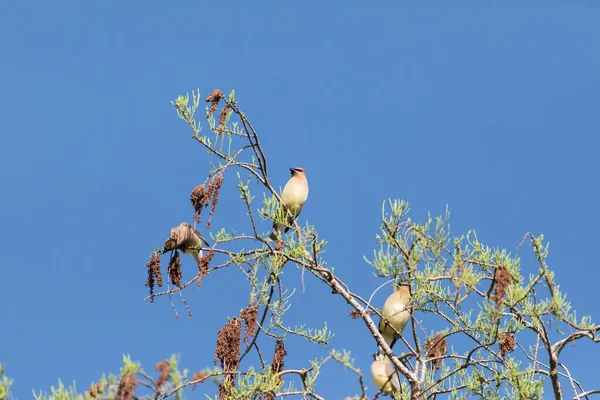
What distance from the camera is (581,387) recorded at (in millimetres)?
5668

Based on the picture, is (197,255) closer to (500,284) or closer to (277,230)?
(277,230)

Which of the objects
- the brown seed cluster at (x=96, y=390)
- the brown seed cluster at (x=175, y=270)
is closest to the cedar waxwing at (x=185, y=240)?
the brown seed cluster at (x=175, y=270)

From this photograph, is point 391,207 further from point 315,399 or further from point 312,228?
point 315,399

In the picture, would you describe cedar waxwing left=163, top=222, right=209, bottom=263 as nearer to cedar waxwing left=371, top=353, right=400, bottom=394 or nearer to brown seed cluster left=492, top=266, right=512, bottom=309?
cedar waxwing left=371, top=353, right=400, bottom=394

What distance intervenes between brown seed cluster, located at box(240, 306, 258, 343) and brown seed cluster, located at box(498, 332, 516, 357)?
1514 mm

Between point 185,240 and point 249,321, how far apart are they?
1.27 meters

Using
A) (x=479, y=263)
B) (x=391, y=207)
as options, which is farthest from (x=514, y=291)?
(x=391, y=207)

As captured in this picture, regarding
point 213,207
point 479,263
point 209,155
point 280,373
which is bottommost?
point 280,373

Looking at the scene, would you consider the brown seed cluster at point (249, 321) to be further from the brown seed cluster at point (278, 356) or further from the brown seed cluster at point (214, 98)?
the brown seed cluster at point (214, 98)

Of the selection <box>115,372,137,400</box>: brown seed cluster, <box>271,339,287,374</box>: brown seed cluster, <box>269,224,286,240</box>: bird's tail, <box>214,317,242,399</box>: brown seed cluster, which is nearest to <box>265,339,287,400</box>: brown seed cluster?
<box>271,339,287,374</box>: brown seed cluster

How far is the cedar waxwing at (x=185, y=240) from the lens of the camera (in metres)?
6.01

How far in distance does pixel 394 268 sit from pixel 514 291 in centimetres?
76

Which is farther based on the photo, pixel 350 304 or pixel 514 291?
pixel 350 304

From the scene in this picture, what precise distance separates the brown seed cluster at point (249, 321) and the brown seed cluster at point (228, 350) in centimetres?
4
